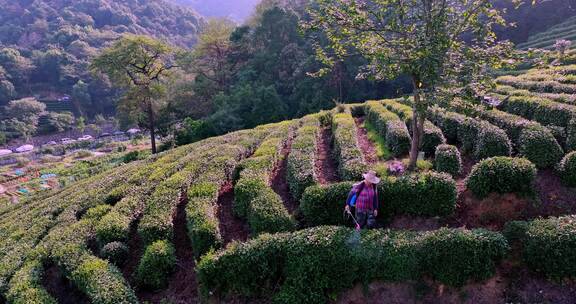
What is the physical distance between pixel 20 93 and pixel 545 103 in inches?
3980

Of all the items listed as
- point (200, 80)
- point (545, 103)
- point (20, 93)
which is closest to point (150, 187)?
point (545, 103)

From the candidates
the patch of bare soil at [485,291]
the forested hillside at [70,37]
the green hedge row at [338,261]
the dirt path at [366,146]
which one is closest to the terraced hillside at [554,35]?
the dirt path at [366,146]

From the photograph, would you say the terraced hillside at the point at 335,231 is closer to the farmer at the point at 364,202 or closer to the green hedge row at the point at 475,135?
the green hedge row at the point at 475,135

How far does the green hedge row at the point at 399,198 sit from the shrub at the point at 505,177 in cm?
69

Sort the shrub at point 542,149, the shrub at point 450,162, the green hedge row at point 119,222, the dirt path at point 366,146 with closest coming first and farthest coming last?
the shrub at point 542,149
the shrub at point 450,162
the green hedge row at point 119,222
the dirt path at point 366,146

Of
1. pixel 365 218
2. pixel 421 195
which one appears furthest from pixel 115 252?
pixel 421 195

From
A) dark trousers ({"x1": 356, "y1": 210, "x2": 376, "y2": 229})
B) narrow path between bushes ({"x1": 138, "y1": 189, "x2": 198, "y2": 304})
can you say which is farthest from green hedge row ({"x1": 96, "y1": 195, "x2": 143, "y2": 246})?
dark trousers ({"x1": 356, "y1": 210, "x2": 376, "y2": 229})

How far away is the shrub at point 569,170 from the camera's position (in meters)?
8.42

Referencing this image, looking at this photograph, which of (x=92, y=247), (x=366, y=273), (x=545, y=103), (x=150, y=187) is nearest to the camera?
(x=366, y=273)

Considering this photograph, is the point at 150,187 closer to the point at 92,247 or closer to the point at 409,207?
the point at 92,247

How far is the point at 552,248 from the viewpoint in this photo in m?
6.41

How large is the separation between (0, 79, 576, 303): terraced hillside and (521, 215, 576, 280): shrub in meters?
0.02

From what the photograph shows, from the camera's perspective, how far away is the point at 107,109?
8856 centimetres

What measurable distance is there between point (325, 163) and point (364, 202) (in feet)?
18.9
